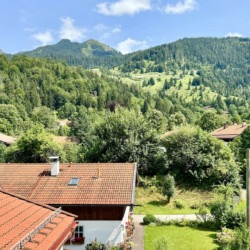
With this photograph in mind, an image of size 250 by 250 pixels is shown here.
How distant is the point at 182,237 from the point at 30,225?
16.8 meters

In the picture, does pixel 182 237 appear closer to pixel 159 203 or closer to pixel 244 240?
pixel 244 240

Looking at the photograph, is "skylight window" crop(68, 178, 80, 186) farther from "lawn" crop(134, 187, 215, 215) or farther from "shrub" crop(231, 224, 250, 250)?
"shrub" crop(231, 224, 250, 250)

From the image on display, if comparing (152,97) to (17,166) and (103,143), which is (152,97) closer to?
(103,143)

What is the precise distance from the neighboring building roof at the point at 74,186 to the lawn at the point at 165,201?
7936 mm

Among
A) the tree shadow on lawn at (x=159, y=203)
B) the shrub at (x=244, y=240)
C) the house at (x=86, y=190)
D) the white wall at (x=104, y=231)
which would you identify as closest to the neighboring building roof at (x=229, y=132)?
the tree shadow on lawn at (x=159, y=203)

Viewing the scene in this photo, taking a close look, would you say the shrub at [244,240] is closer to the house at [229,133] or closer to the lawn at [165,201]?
the lawn at [165,201]

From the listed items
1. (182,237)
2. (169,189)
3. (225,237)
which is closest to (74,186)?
(182,237)

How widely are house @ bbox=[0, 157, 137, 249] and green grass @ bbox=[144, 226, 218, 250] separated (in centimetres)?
292

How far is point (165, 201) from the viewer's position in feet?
113

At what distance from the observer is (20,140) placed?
150 ft

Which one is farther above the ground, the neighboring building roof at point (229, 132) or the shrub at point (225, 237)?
the neighboring building roof at point (229, 132)

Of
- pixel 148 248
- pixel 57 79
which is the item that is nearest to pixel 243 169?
pixel 148 248

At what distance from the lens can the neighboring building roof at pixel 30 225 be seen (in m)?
9.09

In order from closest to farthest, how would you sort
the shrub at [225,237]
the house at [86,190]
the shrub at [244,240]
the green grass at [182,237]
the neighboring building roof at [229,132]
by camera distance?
1. the shrub at [244,240]
2. the house at [86,190]
3. the shrub at [225,237]
4. the green grass at [182,237]
5. the neighboring building roof at [229,132]
